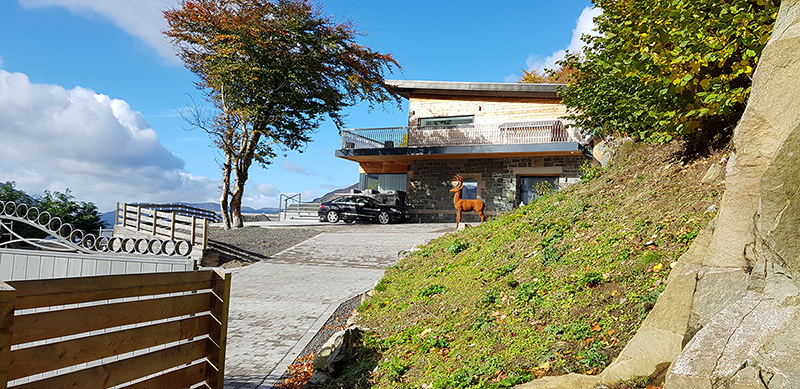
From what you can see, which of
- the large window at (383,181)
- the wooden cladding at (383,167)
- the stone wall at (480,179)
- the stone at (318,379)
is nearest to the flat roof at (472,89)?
the stone wall at (480,179)

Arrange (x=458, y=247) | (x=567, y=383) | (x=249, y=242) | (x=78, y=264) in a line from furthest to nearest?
(x=249, y=242) < (x=458, y=247) < (x=78, y=264) < (x=567, y=383)

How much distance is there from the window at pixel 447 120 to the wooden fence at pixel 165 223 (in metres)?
13.9

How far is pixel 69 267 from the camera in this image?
677cm

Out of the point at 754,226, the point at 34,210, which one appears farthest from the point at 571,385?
the point at 34,210

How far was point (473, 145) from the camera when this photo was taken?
23.5m

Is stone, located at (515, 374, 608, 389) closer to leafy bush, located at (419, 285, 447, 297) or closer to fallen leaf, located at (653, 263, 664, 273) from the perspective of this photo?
fallen leaf, located at (653, 263, 664, 273)

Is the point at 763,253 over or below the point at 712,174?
below

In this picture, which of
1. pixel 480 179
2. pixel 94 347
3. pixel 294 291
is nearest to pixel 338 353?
pixel 94 347

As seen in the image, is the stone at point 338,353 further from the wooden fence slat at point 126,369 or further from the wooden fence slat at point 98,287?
the wooden fence slat at point 98,287

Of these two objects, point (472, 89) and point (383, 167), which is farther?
point (383, 167)

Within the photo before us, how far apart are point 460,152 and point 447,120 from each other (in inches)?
121

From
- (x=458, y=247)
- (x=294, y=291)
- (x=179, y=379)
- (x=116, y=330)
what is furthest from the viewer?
(x=294, y=291)

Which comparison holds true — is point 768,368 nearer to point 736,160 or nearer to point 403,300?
point 736,160

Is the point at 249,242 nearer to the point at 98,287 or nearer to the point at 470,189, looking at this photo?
the point at 470,189
